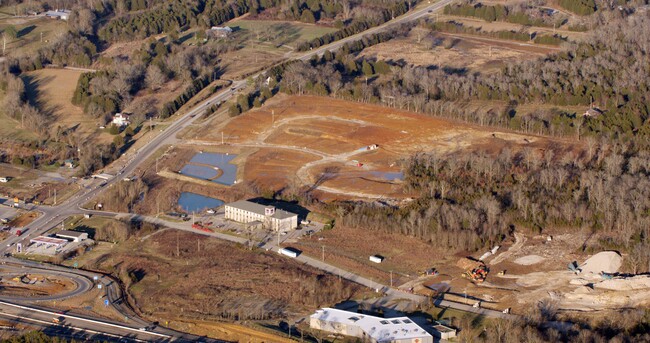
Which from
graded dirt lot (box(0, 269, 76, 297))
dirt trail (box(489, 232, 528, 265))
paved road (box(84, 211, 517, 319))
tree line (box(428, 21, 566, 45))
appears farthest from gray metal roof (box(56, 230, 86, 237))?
tree line (box(428, 21, 566, 45))

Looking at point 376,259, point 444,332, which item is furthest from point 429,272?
point 444,332

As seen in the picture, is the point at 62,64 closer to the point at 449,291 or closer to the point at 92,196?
the point at 92,196

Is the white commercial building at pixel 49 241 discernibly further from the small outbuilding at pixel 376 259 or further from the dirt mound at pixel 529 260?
the dirt mound at pixel 529 260

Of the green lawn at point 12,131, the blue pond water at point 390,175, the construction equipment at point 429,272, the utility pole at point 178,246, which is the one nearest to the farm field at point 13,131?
the green lawn at point 12,131

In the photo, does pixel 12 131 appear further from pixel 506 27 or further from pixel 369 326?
pixel 506 27

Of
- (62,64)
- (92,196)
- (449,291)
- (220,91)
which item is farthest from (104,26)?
(449,291)

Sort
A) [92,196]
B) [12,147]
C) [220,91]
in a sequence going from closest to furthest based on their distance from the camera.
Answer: [92,196]
[12,147]
[220,91]

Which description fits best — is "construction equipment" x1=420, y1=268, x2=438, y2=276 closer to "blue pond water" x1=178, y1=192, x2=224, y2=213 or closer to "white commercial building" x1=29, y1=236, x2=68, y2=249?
"blue pond water" x1=178, y1=192, x2=224, y2=213
